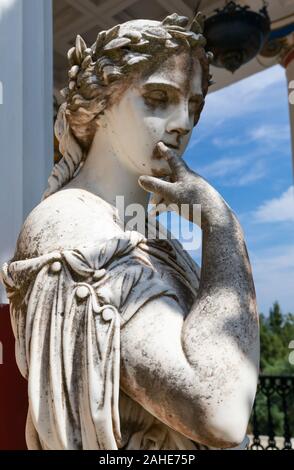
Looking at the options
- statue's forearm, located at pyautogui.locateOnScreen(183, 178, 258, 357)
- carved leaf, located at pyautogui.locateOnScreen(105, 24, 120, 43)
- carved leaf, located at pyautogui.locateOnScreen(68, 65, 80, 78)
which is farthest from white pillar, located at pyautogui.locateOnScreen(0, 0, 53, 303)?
statue's forearm, located at pyautogui.locateOnScreen(183, 178, 258, 357)

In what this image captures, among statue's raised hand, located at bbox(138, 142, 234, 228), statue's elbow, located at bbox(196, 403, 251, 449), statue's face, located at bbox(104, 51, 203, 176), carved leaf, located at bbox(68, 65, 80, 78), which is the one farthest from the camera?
carved leaf, located at bbox(68, 65, 80, 78)

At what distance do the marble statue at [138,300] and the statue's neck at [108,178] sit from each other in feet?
0.14

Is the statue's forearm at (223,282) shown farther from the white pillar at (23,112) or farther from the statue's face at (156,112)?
the white pillar at (23,112)

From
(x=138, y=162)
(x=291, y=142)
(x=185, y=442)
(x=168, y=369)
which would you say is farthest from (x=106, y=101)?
(x=291, y=142)

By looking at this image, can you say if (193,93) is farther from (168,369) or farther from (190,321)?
(168,369)

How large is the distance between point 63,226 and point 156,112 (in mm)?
381

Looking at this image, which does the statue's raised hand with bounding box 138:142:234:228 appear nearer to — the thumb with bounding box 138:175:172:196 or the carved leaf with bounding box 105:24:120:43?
the thumb with bounding box 138:175:172:196

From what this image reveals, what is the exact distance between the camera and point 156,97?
1.45 meters

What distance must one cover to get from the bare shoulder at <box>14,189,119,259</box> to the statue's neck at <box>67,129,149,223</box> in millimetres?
111

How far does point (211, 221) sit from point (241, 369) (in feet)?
1.03

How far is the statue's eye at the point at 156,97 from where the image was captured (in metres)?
1.45

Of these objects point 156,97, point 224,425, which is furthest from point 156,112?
point 224,425

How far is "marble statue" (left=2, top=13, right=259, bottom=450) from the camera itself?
3.70 feet

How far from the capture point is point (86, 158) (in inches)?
63.6
